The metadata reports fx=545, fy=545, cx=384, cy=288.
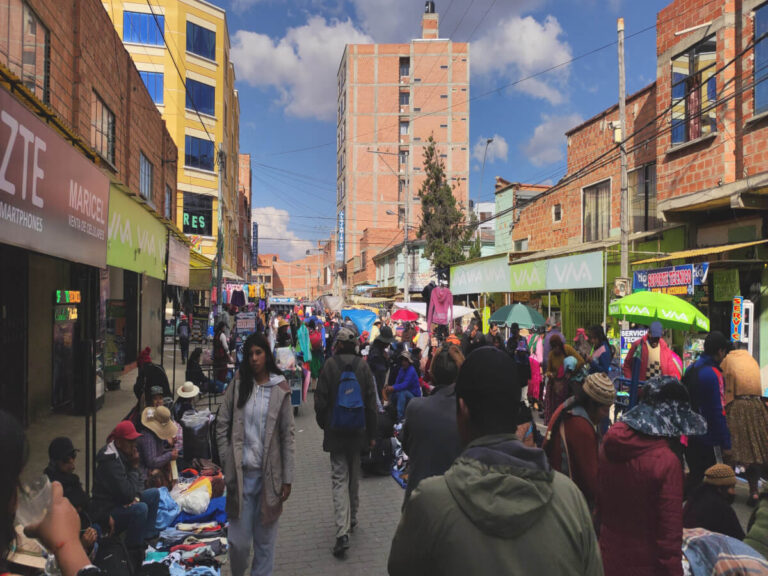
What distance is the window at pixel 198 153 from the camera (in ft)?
115

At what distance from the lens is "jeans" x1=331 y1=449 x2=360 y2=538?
16.6 ft

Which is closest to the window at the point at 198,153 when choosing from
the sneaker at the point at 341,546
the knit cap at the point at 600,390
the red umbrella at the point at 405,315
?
the red umbrella at the point at 405,315

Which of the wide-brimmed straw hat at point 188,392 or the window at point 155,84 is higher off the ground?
the window at point 155,84

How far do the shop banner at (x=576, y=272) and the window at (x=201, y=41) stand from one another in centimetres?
2998

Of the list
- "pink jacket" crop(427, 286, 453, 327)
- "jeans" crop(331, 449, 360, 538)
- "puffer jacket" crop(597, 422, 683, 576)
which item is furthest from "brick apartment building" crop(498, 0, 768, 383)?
"jeans" crop(331, 449, 360, 538)

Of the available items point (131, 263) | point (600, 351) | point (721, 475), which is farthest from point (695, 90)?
point (131, 263)

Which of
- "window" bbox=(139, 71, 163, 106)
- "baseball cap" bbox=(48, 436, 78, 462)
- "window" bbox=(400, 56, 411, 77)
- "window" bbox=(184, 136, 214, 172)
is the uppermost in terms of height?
"window" bbox=(400, 56, 411, 77)

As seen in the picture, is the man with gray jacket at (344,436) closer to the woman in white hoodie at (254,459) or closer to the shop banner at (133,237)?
the woman in white hoodie at (254,459)

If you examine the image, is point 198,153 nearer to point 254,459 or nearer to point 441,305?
point 441,305

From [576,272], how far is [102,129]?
40.2ft

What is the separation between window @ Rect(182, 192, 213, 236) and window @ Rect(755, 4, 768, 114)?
31256 mm

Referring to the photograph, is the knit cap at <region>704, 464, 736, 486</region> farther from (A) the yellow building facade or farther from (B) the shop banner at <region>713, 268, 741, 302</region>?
(A) the yellow building facade

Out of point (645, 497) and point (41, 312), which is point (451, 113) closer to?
point (41, 312)

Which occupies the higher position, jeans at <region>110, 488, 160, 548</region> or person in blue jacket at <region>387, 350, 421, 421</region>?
person in blue jacket at <region>387, 350, 421, 421</region>
